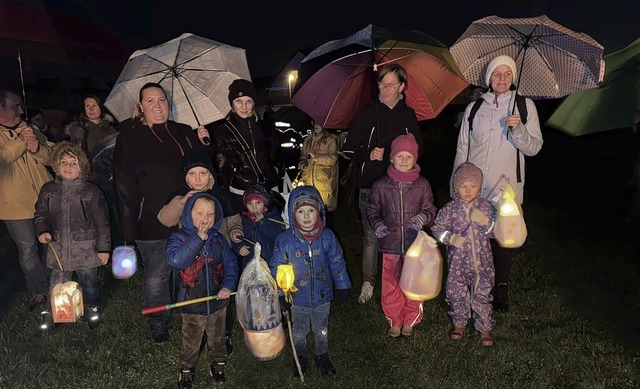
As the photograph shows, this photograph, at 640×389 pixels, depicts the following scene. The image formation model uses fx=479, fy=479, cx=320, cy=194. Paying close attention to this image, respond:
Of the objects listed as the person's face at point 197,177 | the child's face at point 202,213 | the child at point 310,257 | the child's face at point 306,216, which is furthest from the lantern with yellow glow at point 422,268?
the person's face at point 197,177

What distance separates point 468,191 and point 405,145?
0.68 meters

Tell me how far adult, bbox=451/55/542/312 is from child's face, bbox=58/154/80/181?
3.76 meters

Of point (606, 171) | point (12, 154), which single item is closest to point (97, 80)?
point (12, 154)

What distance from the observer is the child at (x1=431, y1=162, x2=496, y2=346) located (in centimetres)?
421

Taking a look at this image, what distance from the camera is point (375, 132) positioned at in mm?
4734

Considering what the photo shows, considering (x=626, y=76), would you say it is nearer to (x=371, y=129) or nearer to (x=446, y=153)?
(x=371, y=129)

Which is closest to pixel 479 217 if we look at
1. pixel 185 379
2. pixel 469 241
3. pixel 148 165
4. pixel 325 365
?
pixel 469 241

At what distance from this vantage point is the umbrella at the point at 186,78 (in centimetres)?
475

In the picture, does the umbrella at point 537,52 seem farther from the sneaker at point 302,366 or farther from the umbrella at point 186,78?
the sneaker at point 302,366

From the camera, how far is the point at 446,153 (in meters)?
18.2

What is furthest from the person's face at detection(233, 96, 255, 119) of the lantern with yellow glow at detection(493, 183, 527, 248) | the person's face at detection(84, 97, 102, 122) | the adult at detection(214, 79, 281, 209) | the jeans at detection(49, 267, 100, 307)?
the person's face at detection(84, 97, 102, 122)

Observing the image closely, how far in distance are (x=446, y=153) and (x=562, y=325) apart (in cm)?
1388

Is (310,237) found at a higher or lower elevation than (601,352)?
higher

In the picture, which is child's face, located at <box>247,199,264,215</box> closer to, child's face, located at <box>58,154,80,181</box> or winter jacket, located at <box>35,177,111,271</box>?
winter jacket, located at <box>35,177,111,271</box>
